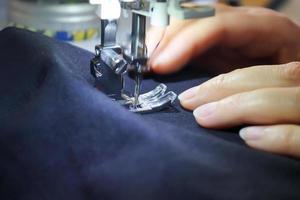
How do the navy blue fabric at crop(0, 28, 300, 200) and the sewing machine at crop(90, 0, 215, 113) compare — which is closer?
the navy blue fabric at crop(0, 28, 300, 200)

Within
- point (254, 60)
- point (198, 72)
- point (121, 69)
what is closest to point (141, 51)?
point (121, 69)

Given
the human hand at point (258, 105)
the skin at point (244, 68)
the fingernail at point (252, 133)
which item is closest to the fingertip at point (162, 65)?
the skin at point (244, 68)

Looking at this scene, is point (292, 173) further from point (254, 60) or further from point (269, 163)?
point (254, 60)

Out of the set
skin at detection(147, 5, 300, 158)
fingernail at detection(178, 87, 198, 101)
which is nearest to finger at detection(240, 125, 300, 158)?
skin at detection(147, 5, 300, 158)

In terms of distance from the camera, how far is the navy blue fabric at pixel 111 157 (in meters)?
0.40

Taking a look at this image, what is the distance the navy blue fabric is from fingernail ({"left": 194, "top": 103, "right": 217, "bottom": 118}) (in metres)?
Result: 0.02

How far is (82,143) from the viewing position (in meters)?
0.44

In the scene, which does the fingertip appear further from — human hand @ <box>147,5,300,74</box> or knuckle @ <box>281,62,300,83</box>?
knuckle @ <box>281,62,300,83</box>

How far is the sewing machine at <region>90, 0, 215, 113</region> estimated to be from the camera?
55 centimetres

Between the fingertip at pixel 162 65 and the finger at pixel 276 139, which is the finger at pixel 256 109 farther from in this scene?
the fingertip at pixel 162 65

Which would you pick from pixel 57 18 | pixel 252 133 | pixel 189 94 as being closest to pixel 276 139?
pixel 252 133

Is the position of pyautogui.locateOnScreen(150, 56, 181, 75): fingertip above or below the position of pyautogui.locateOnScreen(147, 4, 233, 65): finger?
below

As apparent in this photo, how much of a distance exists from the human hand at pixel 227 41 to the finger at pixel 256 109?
0.61 feet

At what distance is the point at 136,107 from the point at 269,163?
0.20 metres
